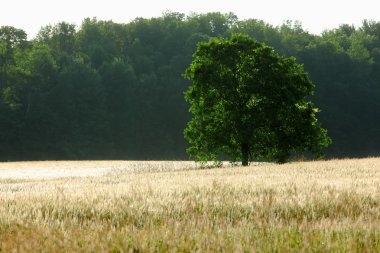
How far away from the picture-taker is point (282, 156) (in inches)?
1283

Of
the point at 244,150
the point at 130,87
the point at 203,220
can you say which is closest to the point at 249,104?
the point at 244,150

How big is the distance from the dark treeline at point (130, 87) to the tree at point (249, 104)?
143ft

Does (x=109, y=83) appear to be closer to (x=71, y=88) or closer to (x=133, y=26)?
(x=71, y=88)

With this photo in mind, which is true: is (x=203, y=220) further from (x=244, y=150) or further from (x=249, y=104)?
(x=244, y=150)

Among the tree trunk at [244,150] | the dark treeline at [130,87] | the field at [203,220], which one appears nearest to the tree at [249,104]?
the tree trunk at [244,150]

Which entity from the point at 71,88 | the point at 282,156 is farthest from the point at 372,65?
the point at 282,156

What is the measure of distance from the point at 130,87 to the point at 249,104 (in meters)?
55.9

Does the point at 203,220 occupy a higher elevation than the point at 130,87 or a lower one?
lower

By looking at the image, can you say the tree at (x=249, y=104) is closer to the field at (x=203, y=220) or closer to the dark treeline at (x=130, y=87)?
the field at (x=203, y=220)

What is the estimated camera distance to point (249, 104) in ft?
107

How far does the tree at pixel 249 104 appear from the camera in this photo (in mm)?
31672

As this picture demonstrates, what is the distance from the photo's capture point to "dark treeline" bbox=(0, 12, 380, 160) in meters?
75.4

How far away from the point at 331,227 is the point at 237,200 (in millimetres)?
2911

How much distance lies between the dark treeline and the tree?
43.5 meters
